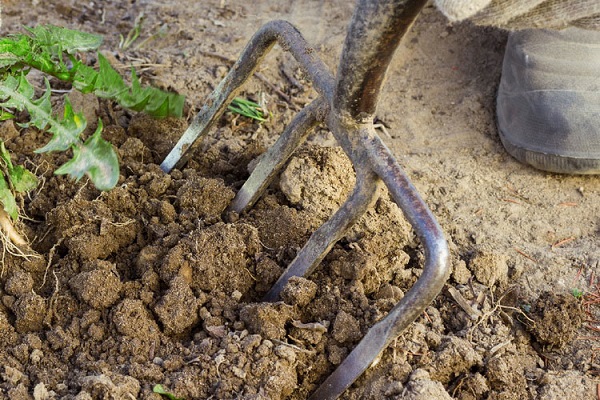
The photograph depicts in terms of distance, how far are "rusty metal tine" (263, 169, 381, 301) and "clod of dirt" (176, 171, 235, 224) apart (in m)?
0.31

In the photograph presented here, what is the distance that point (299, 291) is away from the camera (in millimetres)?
1818

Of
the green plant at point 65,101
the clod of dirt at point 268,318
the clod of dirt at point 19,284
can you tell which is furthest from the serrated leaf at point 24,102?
the clod of dirt at point 268,318

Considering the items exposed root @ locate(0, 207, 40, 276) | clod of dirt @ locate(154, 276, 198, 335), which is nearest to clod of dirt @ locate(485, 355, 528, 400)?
clod of dirt @ locate(154, 276, 198, 335)

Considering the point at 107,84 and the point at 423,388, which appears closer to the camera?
the point at 423,388

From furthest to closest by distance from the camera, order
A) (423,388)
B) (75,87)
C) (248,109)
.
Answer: (248,109)
(75,87)
(423,388)

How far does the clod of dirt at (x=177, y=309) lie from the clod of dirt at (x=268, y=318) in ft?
0.48

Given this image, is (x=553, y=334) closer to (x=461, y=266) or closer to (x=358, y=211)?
(x=461, y=266)

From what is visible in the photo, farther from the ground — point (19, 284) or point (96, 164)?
point (96, 164)

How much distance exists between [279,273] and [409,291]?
0.45 m

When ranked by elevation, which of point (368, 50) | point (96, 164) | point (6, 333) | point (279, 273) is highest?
point (368, 50)

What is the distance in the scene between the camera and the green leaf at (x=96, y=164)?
1651mm

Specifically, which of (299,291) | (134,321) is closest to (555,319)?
(299,291)

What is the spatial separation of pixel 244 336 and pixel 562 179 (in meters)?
1.38

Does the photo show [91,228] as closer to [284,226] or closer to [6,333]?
[6,333]
